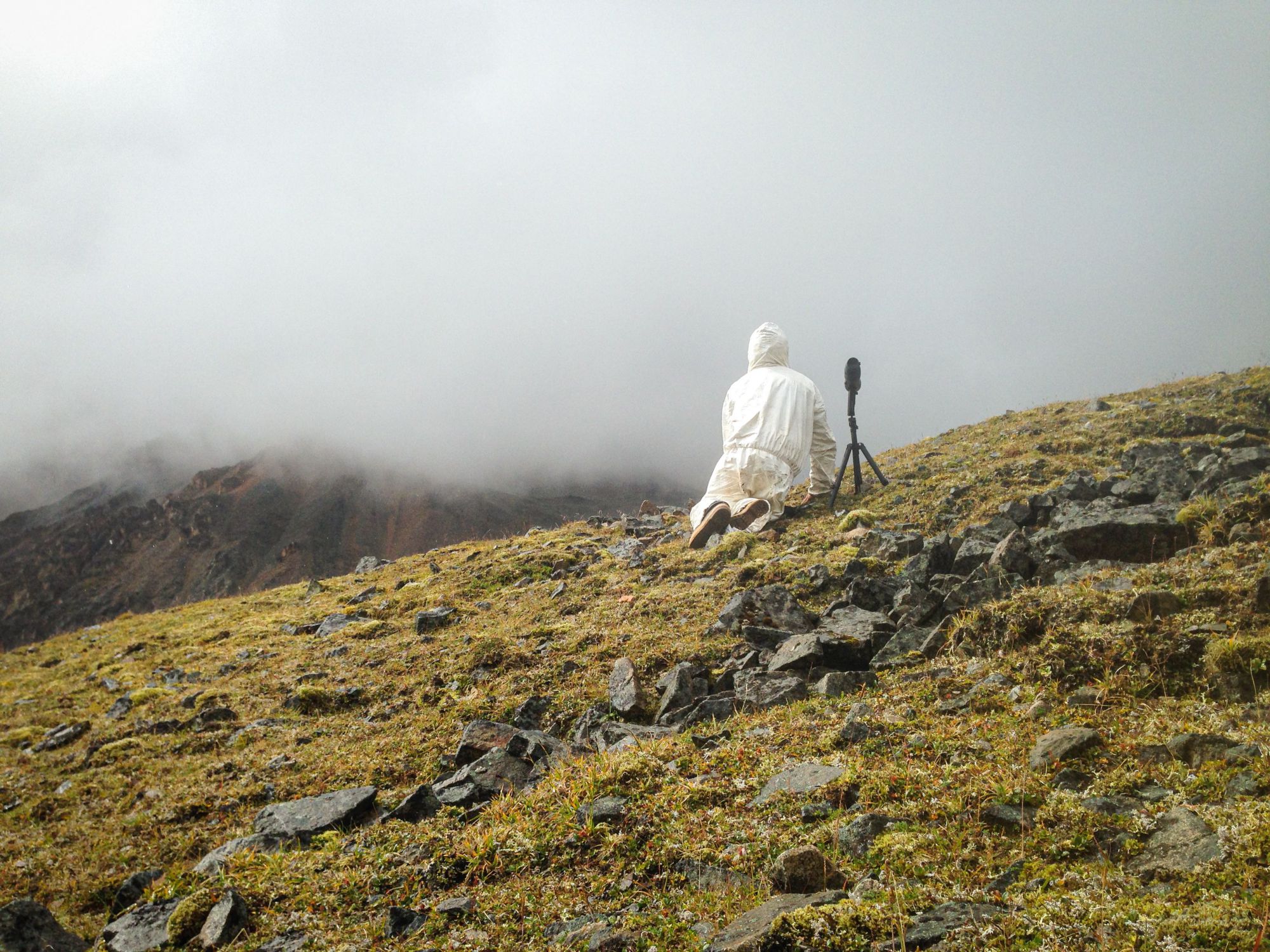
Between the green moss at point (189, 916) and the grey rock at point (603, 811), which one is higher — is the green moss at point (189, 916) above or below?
below

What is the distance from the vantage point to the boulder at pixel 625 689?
27.1ft

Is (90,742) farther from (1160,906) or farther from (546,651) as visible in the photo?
(1160,906)

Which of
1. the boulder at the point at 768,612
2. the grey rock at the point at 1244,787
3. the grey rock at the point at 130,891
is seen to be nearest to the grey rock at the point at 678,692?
the boulder at the point at 768,612

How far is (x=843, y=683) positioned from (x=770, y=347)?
12.4 metres

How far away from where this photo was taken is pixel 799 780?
549 centimetres

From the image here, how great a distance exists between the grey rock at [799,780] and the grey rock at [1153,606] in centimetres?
311

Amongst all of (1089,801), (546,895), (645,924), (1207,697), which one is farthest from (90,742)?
(1207,697)

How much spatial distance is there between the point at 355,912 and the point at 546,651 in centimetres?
573

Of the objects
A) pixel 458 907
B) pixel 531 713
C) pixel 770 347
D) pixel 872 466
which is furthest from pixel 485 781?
pixel 770 347

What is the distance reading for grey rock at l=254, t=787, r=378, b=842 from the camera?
6748 mm

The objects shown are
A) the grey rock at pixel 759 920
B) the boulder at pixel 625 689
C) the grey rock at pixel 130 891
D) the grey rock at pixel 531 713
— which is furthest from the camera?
the grey rock at pixel 531 713

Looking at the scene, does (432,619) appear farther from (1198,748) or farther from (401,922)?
(1198,748)

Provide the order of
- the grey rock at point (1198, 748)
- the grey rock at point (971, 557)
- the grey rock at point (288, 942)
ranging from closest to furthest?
the grey rock at point (1198, 748), the grey rock at point (288, 942), the grey rock at point (971, 557)

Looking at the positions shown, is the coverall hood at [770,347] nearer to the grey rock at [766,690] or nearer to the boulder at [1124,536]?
the boulder at [1124,536]
